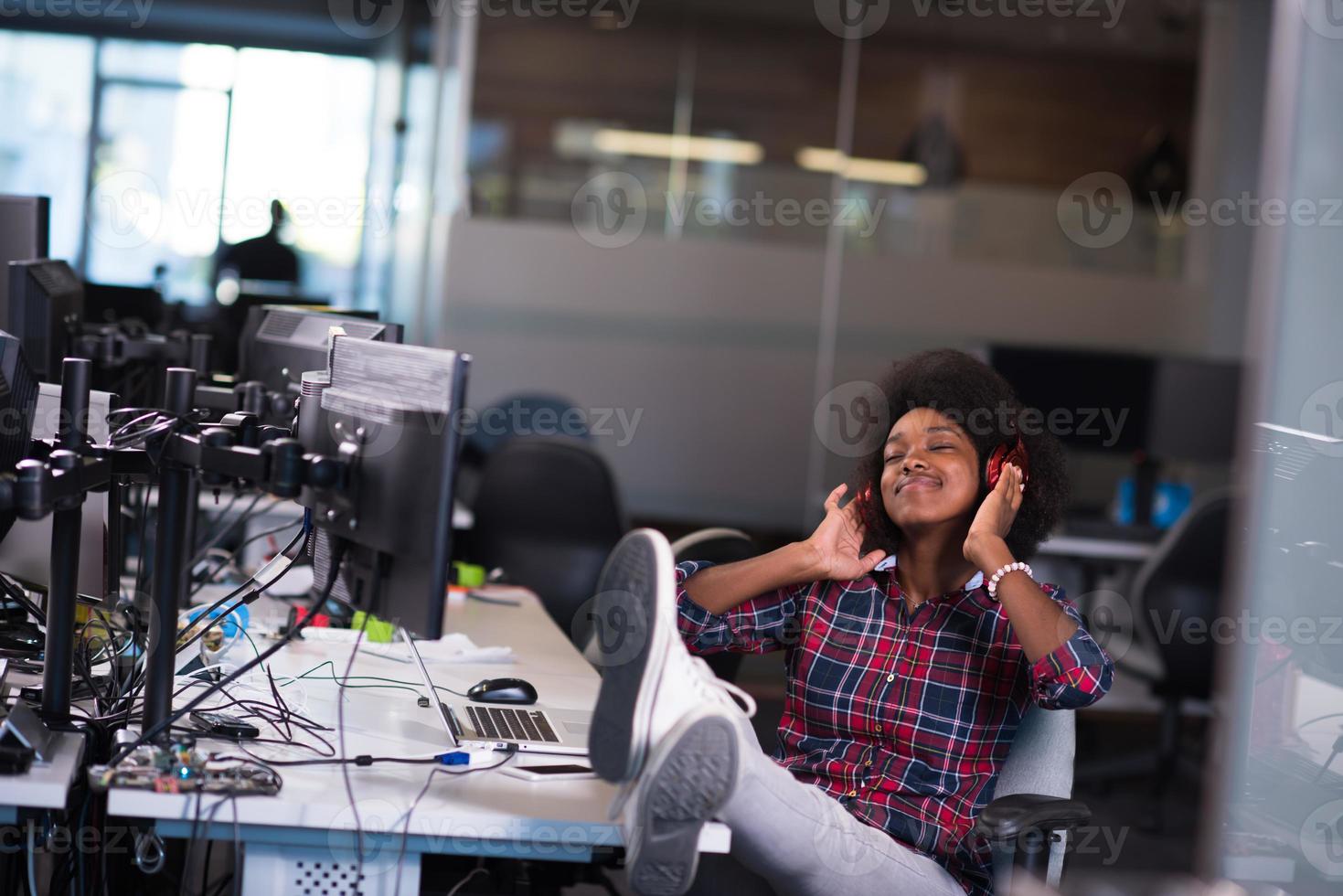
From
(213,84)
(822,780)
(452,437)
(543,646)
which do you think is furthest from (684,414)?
(452,437)

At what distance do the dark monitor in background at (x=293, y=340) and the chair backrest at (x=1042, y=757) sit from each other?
1169 millimetres

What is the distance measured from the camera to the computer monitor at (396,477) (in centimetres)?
154

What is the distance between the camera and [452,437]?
1537mm

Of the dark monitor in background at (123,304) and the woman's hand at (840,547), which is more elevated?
the dark monitor in background at (123,304)

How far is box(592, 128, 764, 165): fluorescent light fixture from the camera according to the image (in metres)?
7.04

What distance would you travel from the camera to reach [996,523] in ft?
6.73
